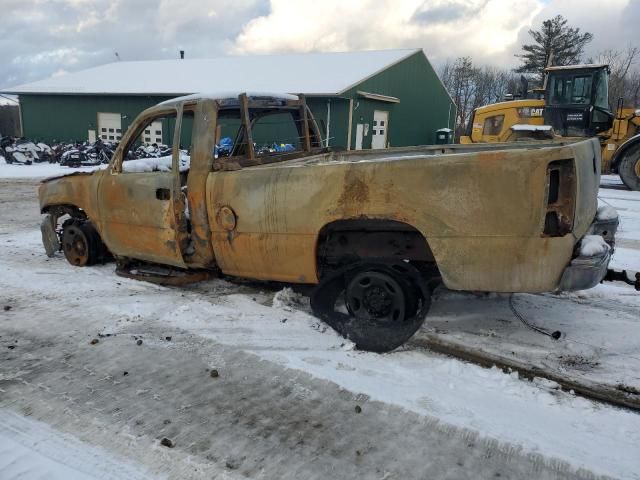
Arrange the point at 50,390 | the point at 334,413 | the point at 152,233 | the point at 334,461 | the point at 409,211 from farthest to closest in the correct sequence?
the point at 152,233 < the point at 409,211 < the point at 50,390 < the point at 334,413 < the point at 334,461

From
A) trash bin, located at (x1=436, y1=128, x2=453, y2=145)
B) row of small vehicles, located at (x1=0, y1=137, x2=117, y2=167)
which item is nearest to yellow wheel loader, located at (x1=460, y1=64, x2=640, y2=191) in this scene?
trash bin, located at (x1=436, y1=128, x2=453, y2=145)

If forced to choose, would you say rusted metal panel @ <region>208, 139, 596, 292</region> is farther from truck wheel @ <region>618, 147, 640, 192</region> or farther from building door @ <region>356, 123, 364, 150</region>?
building door @ <region>356, 123, 364, 150</region>

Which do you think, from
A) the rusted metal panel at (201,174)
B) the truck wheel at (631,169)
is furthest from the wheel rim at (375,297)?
the truck wheel at (631,169)

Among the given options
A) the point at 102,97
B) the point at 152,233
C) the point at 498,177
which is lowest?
the point at 152,233

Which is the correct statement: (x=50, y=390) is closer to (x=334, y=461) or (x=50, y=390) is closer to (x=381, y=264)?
(x=334, y=461)

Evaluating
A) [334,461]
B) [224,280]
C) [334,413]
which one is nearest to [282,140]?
[224,280]

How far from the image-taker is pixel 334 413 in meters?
3.19

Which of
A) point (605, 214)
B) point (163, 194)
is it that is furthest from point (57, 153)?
point (605, 214)

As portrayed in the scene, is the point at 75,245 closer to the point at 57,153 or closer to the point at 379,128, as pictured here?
the point at 57,153

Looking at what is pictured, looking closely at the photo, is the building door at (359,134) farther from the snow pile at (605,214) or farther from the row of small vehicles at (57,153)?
the snow pile at (605,214)

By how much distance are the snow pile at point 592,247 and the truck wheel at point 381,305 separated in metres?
1.09

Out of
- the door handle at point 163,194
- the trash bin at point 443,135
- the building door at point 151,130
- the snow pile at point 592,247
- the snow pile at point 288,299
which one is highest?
the trash bin at point 443,135

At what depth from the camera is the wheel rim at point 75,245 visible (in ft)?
20.3

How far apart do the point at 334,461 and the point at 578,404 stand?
1580 mm
